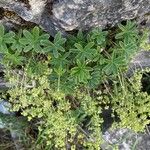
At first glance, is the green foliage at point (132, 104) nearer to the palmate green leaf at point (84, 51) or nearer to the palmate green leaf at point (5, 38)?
the palmate green leaf at point (84, 51)

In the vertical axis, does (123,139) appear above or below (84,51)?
below

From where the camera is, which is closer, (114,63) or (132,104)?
(114,63)

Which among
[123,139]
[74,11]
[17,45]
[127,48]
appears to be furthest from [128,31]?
[123,139]

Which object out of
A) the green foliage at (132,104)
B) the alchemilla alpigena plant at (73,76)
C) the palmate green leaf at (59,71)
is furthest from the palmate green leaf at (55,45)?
the green foliage at (132,104)

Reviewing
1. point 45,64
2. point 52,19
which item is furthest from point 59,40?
point 45,64

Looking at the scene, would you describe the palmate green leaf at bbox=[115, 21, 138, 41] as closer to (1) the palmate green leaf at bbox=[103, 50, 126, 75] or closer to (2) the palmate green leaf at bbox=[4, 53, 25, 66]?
(1) the palmate green leaf at bbox=[103, 50, 126, 75]

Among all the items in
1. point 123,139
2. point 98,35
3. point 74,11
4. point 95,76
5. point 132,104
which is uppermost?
point 74,11

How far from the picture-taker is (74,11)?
273 centimetres

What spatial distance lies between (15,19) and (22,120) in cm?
135

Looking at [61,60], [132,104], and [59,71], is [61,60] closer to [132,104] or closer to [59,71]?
[59,71]

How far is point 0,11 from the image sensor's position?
116 inches

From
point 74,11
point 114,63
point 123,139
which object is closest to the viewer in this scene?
point 74,11

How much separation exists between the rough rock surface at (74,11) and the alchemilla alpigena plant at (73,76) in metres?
0.07

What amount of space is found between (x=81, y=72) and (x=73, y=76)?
87 mm
